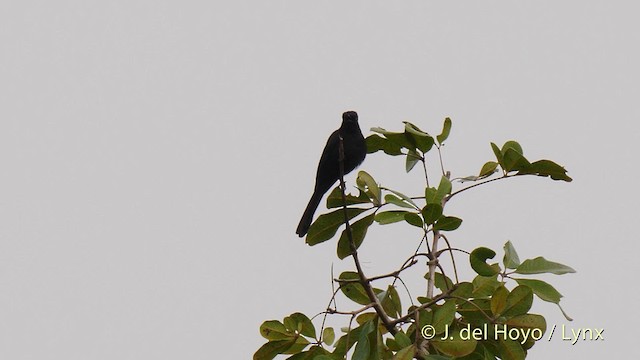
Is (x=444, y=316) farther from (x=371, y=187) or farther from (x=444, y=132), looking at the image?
(x=444, y=132)

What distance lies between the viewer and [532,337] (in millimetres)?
3219

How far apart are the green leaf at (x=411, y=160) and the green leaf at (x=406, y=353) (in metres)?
0.98

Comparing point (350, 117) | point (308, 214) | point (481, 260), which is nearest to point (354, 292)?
point (481, 260)

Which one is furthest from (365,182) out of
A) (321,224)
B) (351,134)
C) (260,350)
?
(351,134)

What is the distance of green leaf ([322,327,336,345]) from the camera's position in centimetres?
341

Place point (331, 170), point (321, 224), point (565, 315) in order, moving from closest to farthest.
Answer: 1. point (565, 315)
2. point (321, 224)
3. point (331, 170)

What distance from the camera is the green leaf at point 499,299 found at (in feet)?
10.3

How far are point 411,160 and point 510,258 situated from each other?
678mm

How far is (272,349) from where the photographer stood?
3414 mm

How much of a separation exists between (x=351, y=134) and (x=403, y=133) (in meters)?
0.99

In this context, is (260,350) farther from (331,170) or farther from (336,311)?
(331,170)

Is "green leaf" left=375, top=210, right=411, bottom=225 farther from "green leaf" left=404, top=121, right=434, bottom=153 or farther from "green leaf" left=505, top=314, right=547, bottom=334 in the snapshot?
"green leaf" left=505, top=314, right=547, bottom=334

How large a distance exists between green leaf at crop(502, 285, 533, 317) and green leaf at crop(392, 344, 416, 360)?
1.37ft

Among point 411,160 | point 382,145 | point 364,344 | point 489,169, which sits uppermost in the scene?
point 382,145
